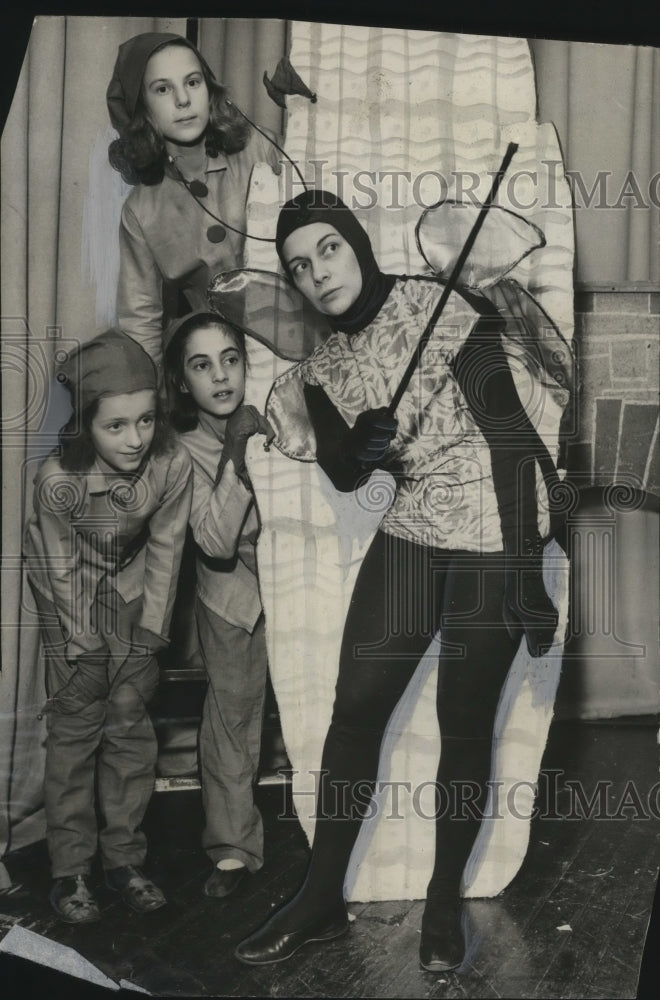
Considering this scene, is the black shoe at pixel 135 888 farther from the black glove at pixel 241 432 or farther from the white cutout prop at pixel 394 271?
the black glove at pixel 241 432

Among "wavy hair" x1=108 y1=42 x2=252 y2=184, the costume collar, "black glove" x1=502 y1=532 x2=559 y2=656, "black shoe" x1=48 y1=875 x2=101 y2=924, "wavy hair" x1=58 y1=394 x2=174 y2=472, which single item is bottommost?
"black shoe" x1=48 y1=875 x2=101 y2=924

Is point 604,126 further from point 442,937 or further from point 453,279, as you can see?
point 442,937

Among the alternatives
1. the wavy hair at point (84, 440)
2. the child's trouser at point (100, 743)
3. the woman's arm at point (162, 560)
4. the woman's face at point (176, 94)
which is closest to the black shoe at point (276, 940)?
the child's trouser at point (100, 743)

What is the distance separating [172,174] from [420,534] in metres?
1.17

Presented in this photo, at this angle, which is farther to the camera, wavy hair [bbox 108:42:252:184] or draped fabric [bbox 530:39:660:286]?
draped fabric [bbox 530:39:660:286]

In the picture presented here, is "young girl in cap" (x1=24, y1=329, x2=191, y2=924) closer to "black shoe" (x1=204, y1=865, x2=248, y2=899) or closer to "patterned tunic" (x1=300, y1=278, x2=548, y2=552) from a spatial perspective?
"black shoe" (x1=204, y1=865, x2=248, y2=899)

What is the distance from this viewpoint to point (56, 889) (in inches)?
96.4

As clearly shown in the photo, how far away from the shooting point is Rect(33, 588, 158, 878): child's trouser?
245 cm

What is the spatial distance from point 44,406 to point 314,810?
133 cm

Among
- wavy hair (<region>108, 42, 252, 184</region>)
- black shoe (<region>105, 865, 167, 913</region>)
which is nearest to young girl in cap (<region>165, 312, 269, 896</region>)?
black shoe (<region>105, 865, 167, 913</region>)

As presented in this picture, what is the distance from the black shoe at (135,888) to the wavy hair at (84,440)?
1.10m

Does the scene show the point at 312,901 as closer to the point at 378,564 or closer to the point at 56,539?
the point at 378,564

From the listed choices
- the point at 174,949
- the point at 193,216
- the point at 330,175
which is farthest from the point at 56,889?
the point at 330,175

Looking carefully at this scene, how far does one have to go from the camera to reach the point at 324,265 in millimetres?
2408
